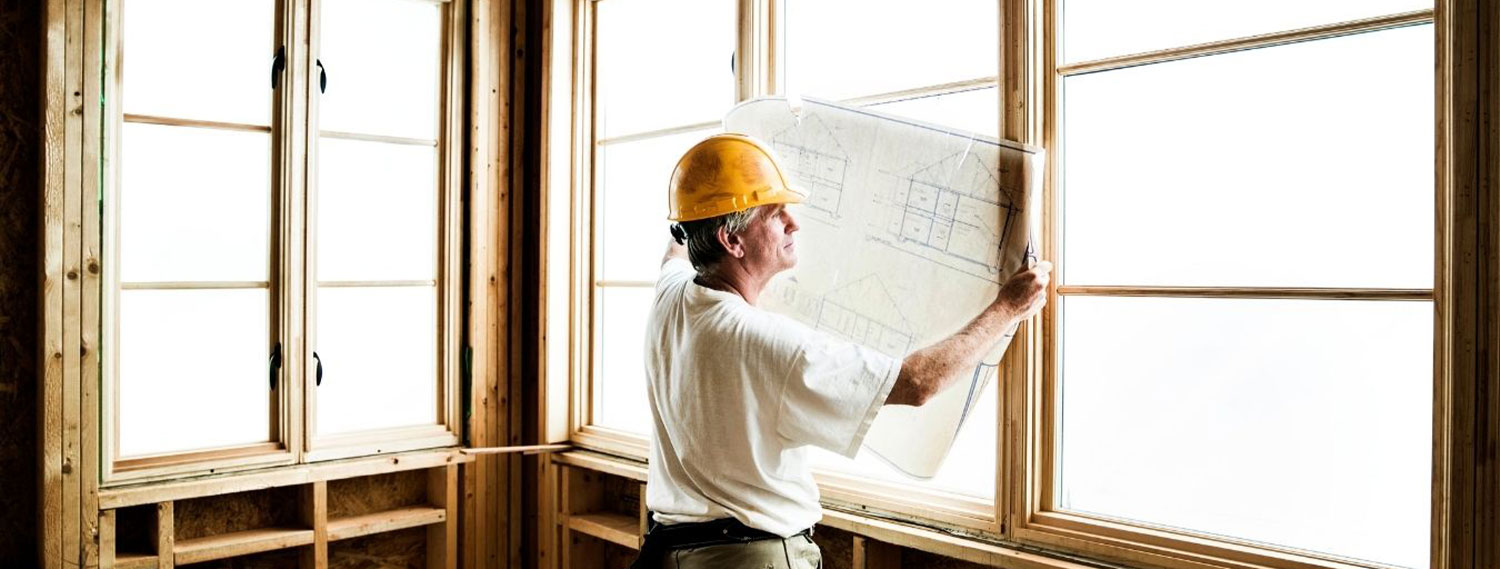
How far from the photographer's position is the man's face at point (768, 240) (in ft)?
7.35

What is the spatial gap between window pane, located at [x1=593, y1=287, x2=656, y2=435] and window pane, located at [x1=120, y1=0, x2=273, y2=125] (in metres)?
1.26

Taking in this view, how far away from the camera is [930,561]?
262 cm

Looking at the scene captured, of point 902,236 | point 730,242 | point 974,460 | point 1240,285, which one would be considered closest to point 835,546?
point 974,460

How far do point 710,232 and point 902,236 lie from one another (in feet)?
1.62

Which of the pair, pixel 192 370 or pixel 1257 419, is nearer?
pixel 1257 419

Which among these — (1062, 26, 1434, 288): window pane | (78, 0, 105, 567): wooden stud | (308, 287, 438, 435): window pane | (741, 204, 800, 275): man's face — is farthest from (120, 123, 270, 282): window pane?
(1062, 26, 1434, 288): window pane

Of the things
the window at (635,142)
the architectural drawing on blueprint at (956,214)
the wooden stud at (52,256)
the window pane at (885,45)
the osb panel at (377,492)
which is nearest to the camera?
the architectural drawing on blueprint at (956,214)

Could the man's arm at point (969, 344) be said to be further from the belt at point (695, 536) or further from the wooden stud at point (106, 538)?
the wooden stud at point (106, 538)

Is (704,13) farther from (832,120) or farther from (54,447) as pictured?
(54,447)

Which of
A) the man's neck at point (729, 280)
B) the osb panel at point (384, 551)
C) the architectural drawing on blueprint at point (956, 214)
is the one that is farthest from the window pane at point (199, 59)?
the architectural drawing on blueprint at point (956, 214)

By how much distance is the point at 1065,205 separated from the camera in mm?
2352

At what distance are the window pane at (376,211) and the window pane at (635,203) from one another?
0.60m

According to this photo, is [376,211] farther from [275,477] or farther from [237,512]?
[237,512]

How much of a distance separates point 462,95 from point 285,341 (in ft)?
3.41
